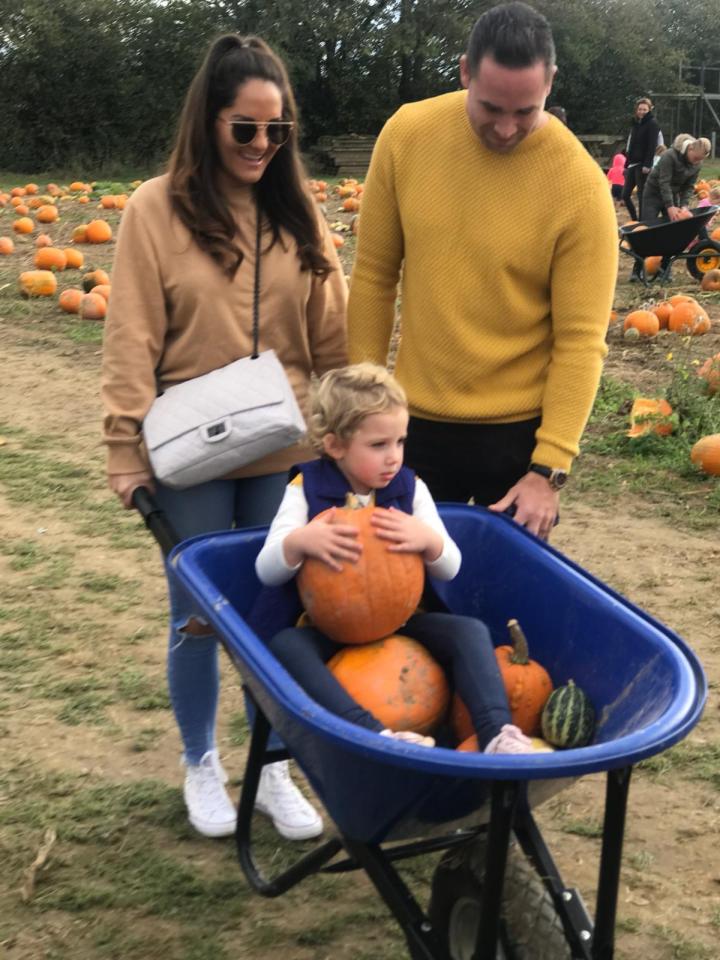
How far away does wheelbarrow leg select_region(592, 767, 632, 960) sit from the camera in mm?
1886

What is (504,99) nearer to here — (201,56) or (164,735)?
(164,735)

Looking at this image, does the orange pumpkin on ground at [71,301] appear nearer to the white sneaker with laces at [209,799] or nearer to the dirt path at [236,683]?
the dirt path at [236,683]

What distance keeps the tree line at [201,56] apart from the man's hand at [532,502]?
81.5ft

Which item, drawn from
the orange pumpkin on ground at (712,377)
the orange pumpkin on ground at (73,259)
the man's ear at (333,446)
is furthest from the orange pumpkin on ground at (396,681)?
the orange pumpkin on ground at (73,259)

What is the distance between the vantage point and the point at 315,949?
8.52 feet

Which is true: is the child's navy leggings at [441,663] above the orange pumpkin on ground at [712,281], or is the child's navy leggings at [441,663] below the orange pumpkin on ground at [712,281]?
above

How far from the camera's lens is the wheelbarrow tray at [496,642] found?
66.9 inches

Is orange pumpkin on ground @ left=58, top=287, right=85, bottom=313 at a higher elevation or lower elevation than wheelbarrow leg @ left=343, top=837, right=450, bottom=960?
lower

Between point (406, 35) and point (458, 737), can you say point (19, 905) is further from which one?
point (406, 35)

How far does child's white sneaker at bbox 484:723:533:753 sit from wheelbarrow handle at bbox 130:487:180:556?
801 mm

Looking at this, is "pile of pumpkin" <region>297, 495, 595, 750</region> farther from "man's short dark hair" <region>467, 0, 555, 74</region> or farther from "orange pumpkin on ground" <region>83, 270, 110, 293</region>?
"orange pumpkin on ground" <region>83, 270, 110, 293</region>

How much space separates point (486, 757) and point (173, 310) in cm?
133

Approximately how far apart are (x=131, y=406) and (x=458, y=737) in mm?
985

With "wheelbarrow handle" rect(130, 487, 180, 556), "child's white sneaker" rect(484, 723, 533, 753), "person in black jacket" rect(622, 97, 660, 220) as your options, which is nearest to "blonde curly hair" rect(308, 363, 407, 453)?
"wheelbarrow handle" rect(130, 487, 180, 556)
